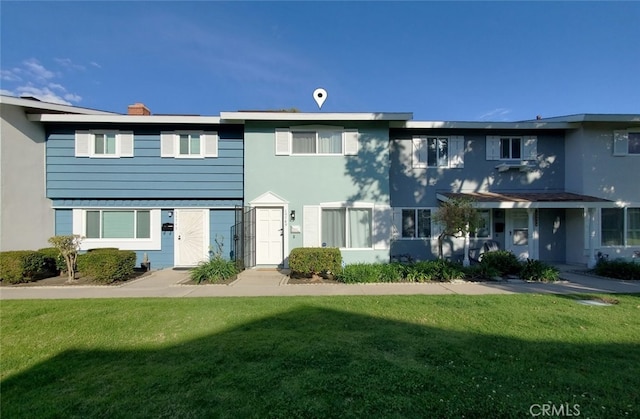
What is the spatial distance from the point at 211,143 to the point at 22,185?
6283 mm

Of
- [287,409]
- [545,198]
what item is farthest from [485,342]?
[545,198]

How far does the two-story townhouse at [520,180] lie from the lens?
1212cm

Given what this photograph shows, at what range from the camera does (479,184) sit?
12.7 metres

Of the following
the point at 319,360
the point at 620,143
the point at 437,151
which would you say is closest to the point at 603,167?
the point at 620,143

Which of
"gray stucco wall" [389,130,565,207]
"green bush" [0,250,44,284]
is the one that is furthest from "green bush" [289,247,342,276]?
"green bush" [0,250,44,284]

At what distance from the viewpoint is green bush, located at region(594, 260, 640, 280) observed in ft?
29.5

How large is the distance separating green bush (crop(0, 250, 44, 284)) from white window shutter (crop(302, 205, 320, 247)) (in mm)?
8266

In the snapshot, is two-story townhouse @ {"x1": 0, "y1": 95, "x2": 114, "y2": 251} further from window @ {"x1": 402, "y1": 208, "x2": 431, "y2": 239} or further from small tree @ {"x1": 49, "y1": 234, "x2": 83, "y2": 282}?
window @ {"x1": 402, "y1": 208, "x2": 431, "y2": 239}

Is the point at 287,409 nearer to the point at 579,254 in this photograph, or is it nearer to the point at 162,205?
the point at 162,205

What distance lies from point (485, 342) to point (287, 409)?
3.05 metres

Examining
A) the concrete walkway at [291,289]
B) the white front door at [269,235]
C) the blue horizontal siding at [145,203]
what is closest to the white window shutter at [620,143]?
the concrete walkway at [291,289]

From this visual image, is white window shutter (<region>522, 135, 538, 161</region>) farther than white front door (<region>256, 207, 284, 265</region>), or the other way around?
white window shutter (<region>522, 135, 538, 161</region>)

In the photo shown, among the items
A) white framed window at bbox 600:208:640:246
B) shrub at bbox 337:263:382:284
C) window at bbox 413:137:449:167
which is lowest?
shrub at bbox 337:263:382:284

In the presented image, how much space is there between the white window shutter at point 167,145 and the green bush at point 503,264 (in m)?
11.7
